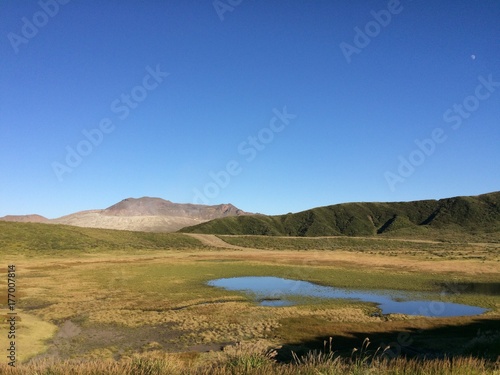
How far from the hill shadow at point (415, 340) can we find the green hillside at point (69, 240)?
280ft

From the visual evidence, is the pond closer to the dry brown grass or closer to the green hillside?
the dry brown grass

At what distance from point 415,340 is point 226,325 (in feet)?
45.4

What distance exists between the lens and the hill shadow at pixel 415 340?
2078 cm

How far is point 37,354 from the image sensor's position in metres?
22.3

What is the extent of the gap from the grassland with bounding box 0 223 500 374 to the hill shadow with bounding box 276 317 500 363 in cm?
11

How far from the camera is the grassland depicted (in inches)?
422

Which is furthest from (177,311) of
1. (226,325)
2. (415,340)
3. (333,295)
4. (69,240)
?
(69,240)

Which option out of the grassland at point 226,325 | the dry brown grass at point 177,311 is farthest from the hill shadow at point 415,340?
the dry brown grass at point 177,311

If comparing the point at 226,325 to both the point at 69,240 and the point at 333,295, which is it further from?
the point at 69,240

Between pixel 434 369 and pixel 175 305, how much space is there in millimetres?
31837

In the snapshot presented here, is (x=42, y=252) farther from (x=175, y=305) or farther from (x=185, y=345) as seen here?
(x=185, y=345)

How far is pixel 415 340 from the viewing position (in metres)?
24.8

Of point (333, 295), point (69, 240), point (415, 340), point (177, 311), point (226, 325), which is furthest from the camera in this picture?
point (69, 240)

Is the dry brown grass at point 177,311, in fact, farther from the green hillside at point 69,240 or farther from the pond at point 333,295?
the green hillside at point 69,240
